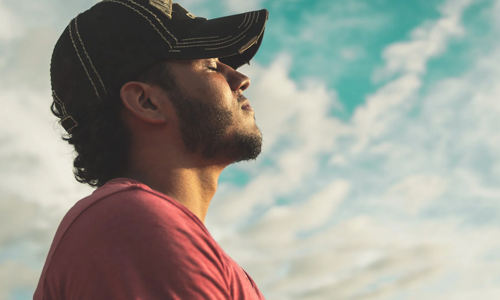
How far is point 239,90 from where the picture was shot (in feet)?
13.5

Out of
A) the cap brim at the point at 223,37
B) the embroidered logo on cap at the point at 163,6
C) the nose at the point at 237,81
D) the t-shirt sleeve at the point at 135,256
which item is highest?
the embroidered logo on cap at the point at 163,6

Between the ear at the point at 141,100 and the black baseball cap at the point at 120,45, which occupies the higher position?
the black baseball cap at the point at 120,45

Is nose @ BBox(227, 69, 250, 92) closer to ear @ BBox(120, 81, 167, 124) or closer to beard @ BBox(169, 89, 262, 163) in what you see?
beard @ BBox(169, 89, 262, 163)

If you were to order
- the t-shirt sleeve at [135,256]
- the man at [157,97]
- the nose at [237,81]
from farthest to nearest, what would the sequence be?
the nose at [237,81] → the man at [157,97] → the t-shirt sleeve at [135,256]

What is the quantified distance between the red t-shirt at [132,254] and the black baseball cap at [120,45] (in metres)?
1.41

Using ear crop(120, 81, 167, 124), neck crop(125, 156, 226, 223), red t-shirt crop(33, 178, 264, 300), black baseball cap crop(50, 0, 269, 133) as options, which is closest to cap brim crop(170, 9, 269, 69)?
black baseball cap crop(50, 0, 269, 133)

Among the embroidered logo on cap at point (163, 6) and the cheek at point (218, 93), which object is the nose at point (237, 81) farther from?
the embroidered logo on cap at point (163, 6)

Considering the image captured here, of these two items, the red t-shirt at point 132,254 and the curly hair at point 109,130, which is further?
the curly hair at point 109,130

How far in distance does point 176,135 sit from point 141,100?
42cm

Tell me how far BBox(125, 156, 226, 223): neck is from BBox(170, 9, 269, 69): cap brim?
897mm

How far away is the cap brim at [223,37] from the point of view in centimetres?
379

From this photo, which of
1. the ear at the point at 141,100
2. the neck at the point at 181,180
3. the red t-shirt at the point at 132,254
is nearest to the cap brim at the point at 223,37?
the ear at the point at 141,100

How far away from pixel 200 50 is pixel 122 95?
72 cm

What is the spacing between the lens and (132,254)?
223cm
